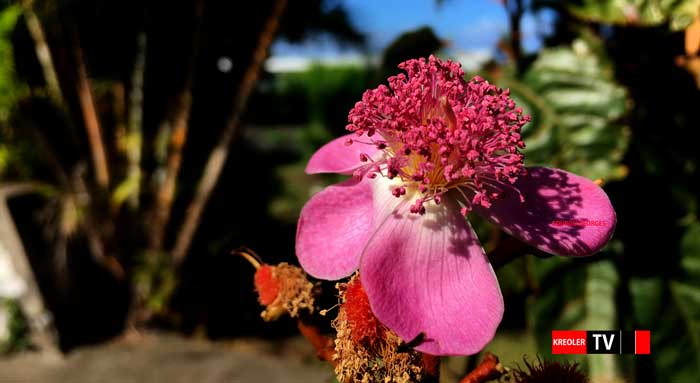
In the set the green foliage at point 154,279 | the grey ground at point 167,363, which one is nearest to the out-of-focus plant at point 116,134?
the green foliage at point 154,279

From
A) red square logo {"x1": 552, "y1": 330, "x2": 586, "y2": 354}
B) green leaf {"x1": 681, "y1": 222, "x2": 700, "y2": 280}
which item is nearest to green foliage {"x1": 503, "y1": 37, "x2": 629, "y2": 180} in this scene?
green leaf {"x1": 681, "y1": 222, "x2": 700, "y2": 280}

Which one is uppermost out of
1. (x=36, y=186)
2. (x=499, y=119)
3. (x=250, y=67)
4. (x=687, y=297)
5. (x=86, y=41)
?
(x=86, y=41)

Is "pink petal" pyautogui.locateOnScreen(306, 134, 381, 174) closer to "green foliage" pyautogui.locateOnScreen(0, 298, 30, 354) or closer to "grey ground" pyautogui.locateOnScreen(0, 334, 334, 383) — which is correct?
"grey ground" pyautogui.locateOnScreen(0, 334, 334, 383)

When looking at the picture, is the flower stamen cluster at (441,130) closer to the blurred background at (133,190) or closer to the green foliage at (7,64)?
the blurred background at (133,190)

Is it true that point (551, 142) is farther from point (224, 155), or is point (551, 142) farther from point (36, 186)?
point (36, 186)

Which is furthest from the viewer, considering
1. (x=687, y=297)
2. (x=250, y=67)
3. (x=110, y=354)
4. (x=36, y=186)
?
(x=110, y=354)

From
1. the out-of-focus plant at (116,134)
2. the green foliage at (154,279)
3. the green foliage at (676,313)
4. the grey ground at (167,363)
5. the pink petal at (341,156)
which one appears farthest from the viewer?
the green foliage at (154,279)

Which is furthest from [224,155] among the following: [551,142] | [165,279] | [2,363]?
[551,142]
